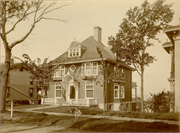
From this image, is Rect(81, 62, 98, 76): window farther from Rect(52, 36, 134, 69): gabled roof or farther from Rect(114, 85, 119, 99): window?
Rect(114, 85, 119, 99): window

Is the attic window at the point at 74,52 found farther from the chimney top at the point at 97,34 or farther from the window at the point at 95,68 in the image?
the chimney top at the point at 97,34

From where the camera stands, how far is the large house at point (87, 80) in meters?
21.9

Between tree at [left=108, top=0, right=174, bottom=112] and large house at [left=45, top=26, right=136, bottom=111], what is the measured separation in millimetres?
5940

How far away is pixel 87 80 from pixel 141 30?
33.1 ft

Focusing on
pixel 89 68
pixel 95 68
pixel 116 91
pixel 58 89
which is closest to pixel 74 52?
pixel 89 68

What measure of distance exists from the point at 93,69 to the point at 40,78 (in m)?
9.82

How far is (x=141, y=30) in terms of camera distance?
1503 centimetres

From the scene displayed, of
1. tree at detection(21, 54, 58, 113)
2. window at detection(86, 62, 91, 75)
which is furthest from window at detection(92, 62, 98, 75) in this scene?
tree at detection(21, 54, 58, 113)

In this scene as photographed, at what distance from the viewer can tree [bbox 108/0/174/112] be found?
47.3 feet

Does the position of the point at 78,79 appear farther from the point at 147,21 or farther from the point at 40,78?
the point at 147,21

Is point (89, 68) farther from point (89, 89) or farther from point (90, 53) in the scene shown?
point (89, 89)

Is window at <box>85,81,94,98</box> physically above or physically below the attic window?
below

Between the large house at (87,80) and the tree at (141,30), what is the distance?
19.5 ft

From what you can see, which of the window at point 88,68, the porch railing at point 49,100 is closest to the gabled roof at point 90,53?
the window at point 88,68
